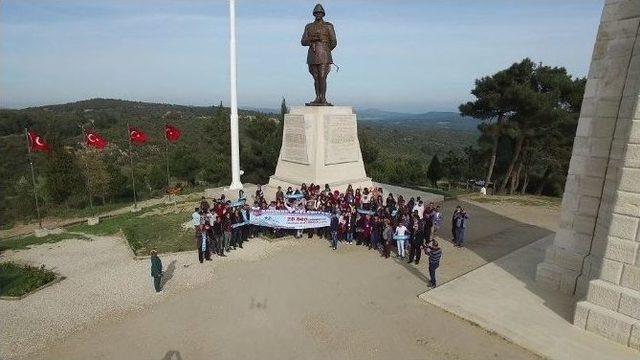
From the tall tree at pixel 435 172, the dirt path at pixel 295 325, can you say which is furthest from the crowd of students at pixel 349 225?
the tall tree at pixel 435 172

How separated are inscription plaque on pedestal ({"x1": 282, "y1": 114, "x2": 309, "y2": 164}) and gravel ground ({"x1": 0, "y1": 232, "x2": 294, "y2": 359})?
5.17 meters

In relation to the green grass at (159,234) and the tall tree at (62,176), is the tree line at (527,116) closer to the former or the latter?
the green grass at (159,234)

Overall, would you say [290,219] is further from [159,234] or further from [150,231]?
[150,231]

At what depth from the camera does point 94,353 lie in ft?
22.1

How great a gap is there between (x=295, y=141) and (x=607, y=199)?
11588 mm

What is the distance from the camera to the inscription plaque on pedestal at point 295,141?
53.2 ft

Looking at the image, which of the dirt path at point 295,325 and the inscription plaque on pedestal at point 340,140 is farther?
the inscription plaque on pedestal at point 340,140

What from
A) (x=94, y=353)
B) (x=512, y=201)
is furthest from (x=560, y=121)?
(x=94, y=353)

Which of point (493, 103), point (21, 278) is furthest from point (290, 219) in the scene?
point (493, 103)

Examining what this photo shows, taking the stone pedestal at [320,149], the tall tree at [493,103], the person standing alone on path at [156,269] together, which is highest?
the tall tree at [493,103]

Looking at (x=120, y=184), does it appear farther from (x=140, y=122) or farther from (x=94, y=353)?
(x=140, y=122)

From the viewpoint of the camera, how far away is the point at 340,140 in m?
16.6

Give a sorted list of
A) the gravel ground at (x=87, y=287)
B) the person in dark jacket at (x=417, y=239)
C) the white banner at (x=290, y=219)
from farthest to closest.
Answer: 1. the white banner at (x=290, y=219)
2. the person in dark jacket at (x=417, y=239)
3. the gravel ground at (x=87, y=287)

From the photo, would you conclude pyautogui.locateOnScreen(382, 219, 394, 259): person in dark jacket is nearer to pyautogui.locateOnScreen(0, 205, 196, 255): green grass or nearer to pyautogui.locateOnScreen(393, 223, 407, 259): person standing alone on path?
pyautogui.locateOnScreen(393, 223, 407, 259): person standing alone on path
